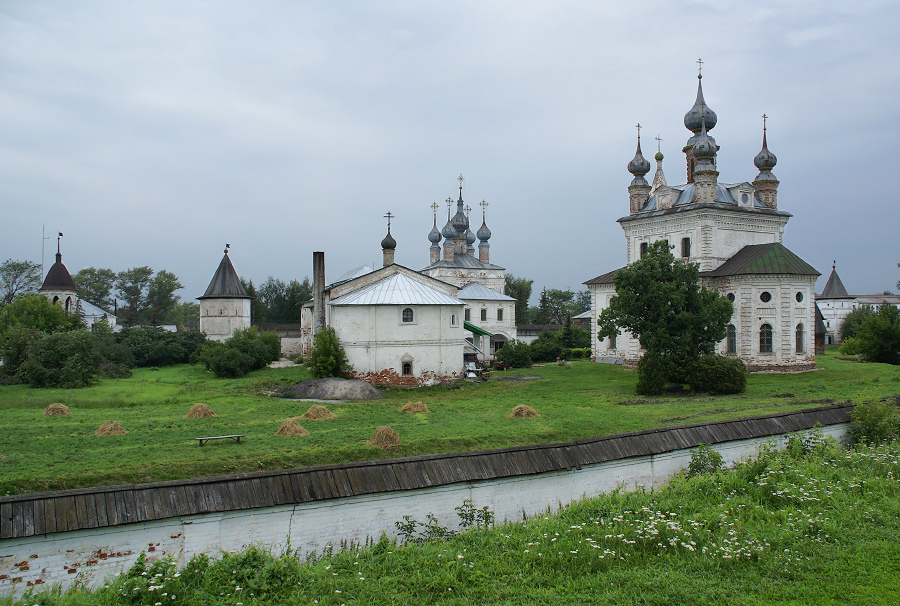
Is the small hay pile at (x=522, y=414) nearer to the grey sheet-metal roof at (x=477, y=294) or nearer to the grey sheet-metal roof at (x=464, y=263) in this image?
the grey sheet-metal roof at (x=477, y=294)

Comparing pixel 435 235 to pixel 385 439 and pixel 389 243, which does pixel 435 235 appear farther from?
pixel 385 439

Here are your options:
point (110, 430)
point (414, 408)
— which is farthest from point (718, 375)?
point (110, 430)

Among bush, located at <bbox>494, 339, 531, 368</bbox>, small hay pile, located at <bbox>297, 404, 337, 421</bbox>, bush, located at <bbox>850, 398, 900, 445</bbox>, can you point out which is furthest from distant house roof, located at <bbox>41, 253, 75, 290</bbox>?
bush, located at <bbox>850, 398, 900, 445</bbox>

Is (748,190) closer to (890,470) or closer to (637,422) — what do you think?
(637,422)

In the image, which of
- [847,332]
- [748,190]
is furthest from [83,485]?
[847,332]

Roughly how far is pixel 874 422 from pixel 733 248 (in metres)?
18.1

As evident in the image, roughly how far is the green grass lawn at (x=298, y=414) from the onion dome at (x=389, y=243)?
323 inches

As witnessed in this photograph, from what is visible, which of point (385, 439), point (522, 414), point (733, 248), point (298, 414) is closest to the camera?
point (385, 439)

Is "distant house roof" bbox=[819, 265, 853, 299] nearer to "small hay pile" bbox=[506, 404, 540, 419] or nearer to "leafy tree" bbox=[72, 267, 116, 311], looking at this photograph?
"small hay pile" bbox=[506, 404, 540, 419]

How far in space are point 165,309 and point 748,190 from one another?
66688 millimetres

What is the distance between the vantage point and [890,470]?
10.5 metres

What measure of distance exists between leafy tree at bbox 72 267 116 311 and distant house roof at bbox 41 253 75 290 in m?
25.2

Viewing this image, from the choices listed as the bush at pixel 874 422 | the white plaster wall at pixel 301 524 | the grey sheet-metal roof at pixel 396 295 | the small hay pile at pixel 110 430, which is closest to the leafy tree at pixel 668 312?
the grey sheet-metal roof at pixel 396 295

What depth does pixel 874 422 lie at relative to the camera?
13977mm
